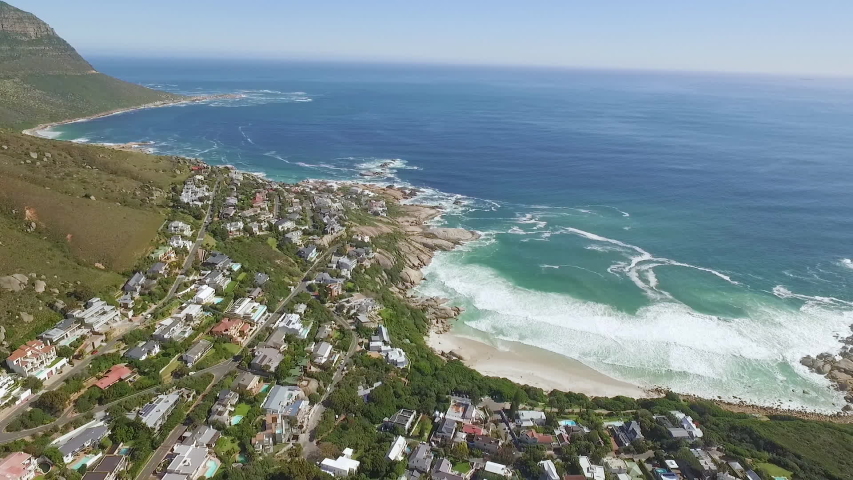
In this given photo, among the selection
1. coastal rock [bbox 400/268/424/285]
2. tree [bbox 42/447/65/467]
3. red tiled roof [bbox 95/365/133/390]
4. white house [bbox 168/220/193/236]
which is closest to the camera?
tree [bbox 42/447/65/467]

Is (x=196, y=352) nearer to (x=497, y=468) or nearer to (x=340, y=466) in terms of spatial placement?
(x=340, y=466)

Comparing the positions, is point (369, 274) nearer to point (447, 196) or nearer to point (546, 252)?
point (546, 252)

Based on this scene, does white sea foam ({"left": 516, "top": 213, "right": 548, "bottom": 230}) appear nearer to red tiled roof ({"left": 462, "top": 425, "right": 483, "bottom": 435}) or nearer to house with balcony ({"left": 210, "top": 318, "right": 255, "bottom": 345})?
red tiled roof ({"left": 462, "top": 425, "right": 483, "bottom": 435})

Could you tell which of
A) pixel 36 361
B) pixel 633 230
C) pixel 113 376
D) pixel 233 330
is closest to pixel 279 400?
pixel 233 330

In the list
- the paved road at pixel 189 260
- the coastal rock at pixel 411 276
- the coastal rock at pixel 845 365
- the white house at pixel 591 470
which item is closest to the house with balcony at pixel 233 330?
the paved road at pixel 189 260

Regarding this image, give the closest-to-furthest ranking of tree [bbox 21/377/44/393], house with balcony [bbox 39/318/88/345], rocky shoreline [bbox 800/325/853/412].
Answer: tree [bbox 21/377/44/393]
house with balcony [bbox 39/318/88/345]
rocky shoreline [bbox 800/325/853/412]

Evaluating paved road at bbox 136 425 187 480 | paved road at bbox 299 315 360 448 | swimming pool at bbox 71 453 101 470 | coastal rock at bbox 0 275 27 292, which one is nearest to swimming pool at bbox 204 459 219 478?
paved road at bbox 136 425 187 480

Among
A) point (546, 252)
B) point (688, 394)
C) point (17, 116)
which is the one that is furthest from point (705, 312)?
point (17, 116)
